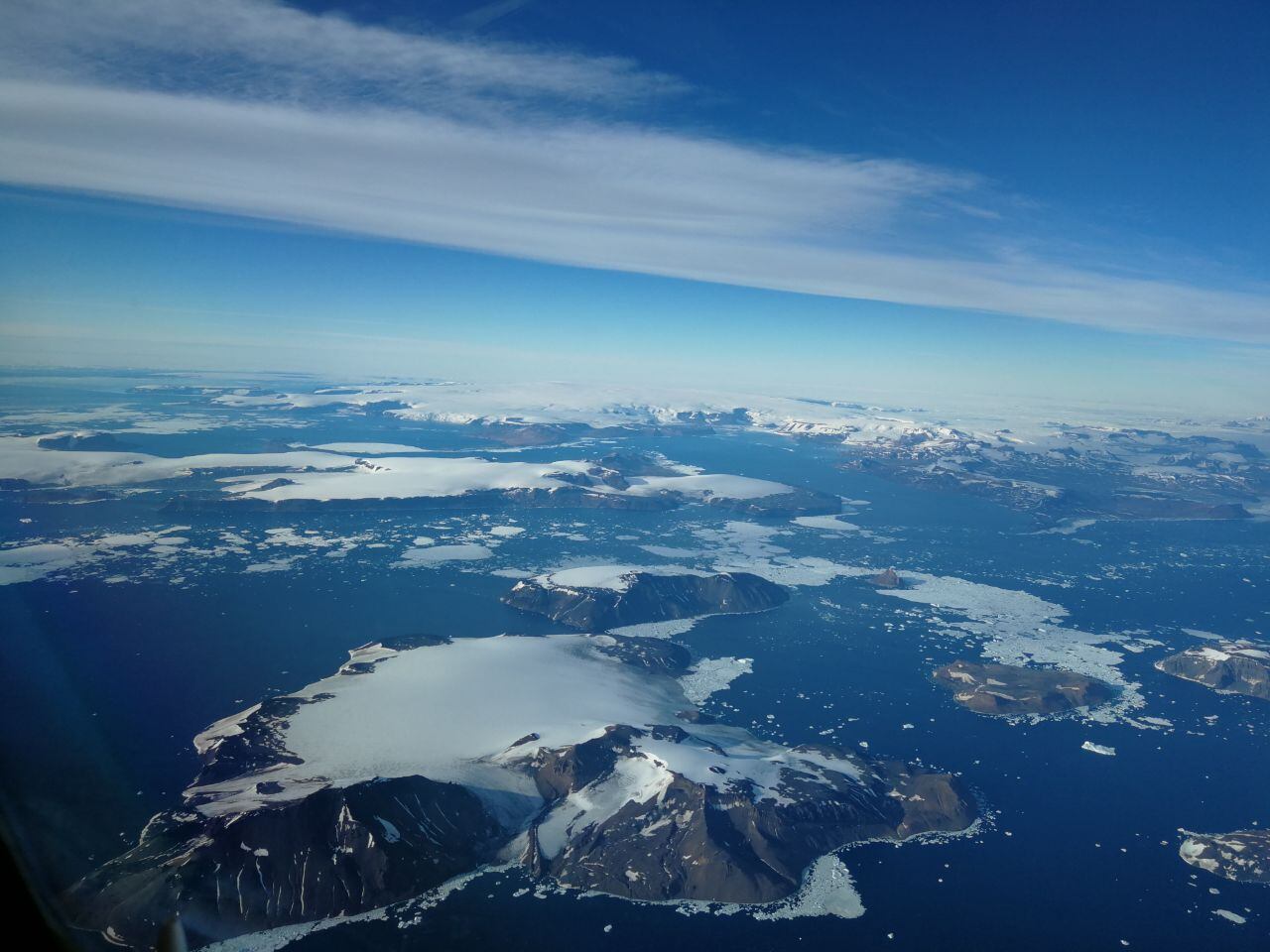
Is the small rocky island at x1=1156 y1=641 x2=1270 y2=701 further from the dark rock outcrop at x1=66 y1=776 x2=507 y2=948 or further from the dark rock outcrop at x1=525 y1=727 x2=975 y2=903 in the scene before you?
the dark rock outcrop at x1=66 y1=776 x2=507 y2=948

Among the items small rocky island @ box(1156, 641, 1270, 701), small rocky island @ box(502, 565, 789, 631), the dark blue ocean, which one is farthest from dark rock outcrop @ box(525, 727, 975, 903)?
small rocky island @ box(1156, 641, 1270, 701)

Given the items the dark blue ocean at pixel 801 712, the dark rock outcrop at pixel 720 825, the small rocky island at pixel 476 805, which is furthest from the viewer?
the dark rock outcrop at pixel 720 825

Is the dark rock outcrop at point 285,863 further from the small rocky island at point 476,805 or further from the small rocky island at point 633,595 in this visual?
the small rocky island at point 633,595

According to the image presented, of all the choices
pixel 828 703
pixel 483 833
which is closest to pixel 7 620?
pixel 483 833

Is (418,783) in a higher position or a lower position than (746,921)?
higher

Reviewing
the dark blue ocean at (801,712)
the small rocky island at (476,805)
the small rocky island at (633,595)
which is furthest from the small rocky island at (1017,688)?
the small rocky island at (633,595)

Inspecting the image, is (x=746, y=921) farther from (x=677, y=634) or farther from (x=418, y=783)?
(x=677, y=634)

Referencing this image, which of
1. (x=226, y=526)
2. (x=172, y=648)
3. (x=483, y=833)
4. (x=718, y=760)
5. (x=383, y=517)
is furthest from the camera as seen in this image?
(x=383, y=517)
